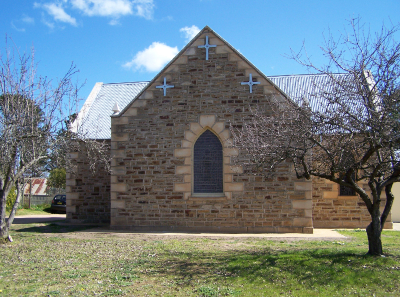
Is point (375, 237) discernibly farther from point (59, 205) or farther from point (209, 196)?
point (59, 205)

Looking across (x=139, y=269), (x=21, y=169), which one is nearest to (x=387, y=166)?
(x=139, y=269)

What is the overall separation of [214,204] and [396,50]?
7.36 meters

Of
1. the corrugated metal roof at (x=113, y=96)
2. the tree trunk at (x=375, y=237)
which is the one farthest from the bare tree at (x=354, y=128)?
the corrugated metal roof at (x=113, y=96)

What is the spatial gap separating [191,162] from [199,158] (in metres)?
0.34

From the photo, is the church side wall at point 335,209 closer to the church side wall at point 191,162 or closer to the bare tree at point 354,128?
the church side wall at point 191,162

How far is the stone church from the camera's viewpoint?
1237 centimetres

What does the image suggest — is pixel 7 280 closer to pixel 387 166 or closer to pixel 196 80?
pixel 387 166

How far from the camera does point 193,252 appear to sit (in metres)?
8.85

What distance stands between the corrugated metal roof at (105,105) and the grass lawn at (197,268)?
654cm

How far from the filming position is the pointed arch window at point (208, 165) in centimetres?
1282

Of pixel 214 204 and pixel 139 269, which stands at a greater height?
pixel 214 204

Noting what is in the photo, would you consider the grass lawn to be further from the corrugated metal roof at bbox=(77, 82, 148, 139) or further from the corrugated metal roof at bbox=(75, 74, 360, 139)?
the corrugated metal roof at bbox=(75, 74, 360, 139)

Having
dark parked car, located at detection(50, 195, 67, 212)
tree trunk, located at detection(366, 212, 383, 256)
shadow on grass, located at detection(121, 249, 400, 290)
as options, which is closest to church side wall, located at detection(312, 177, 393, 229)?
shadow on grass, located at detection(121, 249, 400, 290)

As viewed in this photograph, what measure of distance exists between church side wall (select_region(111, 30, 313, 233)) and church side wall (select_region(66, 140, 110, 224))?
7.76 feet
